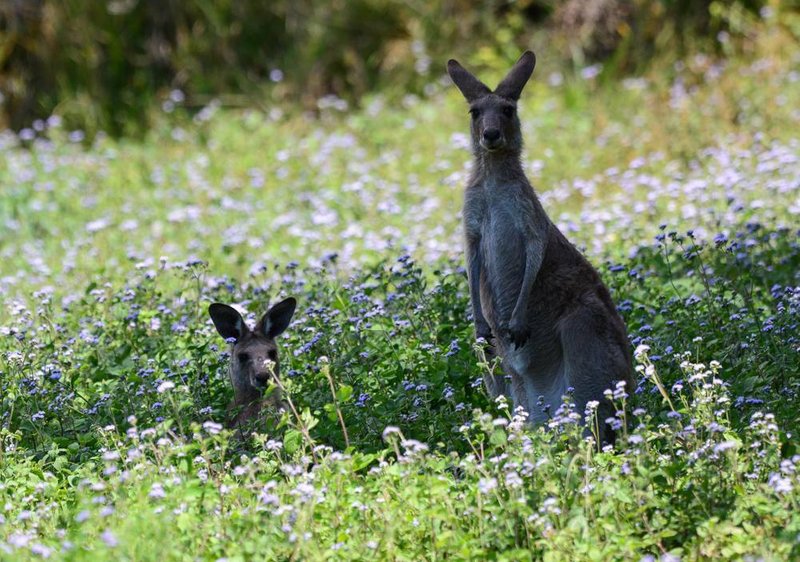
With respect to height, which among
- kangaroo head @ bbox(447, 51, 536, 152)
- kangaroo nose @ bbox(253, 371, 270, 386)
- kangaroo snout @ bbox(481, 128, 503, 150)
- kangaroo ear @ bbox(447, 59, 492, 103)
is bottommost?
kangaroo nose @ bbox(253, 371, 270, 386)

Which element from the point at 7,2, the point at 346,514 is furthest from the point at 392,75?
the point at 346,514

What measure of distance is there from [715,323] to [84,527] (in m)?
3.45

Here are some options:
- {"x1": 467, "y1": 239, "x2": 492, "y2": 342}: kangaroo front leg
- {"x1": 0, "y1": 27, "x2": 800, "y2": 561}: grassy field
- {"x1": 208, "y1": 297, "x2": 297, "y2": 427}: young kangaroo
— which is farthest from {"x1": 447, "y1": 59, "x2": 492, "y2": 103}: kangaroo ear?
{"x1": 208, "y1": 297, "x2": 297, "y2": 427}: young kangaroo

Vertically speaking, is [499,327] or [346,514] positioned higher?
[499,327]

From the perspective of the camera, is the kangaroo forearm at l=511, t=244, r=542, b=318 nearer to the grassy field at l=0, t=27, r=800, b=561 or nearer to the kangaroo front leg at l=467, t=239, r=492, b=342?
the kangaroo front leg at l=467, t=239, r=492, b=342

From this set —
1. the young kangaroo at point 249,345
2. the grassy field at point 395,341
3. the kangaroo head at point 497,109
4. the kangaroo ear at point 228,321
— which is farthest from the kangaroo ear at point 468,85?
the kangaroo ear at point 228,321

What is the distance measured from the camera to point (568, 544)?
13.1ft

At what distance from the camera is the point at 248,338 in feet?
20.8

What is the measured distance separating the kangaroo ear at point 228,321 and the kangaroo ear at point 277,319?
0.10 meters

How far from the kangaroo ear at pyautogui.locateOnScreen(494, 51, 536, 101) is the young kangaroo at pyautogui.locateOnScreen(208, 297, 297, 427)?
148cm

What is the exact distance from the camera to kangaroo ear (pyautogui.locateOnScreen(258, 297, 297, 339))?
6332 millimetres

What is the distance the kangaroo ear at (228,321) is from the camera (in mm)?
6234

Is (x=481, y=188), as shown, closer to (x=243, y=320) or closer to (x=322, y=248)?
(x=243, y=320)

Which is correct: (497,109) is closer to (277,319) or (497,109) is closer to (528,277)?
(528,277)
